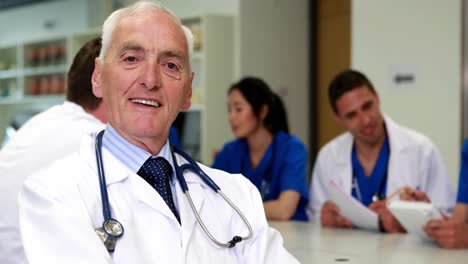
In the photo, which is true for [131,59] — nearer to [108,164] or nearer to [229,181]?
[108,164]

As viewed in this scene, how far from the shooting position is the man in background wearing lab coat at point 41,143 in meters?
2.00

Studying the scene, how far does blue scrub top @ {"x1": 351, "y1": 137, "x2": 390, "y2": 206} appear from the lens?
9.16 ft

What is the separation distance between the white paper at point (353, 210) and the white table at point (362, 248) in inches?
1.7

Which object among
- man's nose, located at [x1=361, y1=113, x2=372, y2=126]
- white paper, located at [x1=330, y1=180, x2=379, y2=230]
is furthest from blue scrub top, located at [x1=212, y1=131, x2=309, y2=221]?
white paper, located at [x1=330, y1=180, x2=379, y2=230]

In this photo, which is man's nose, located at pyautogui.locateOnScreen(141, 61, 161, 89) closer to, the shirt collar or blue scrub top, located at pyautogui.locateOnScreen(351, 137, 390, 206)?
the shirt collar

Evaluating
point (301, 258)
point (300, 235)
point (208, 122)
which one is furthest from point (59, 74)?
point (301, 258)

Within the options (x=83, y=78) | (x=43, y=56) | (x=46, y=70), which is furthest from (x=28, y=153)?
(x=43, y=56)

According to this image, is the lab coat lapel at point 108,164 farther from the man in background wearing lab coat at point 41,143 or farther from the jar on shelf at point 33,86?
the jar on shelf at point 33,86

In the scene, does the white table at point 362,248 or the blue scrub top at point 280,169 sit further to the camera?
the blue scrub top at point 280,169

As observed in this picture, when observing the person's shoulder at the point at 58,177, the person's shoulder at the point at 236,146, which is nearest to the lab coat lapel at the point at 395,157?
the person's shoulder at the point at 236,146

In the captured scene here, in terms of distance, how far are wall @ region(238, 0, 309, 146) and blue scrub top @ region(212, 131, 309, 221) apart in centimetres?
189

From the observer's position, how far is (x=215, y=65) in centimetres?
520

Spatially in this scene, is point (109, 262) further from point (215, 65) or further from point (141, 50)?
point (215, 65)

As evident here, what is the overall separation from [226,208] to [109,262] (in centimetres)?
35
